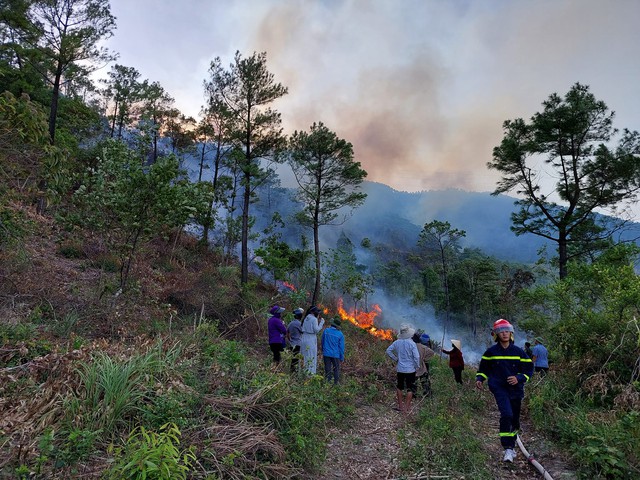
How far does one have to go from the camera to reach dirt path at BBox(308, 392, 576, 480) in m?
4.39

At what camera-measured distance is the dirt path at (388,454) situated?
439 centimetres

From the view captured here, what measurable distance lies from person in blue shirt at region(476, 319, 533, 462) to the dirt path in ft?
1.42

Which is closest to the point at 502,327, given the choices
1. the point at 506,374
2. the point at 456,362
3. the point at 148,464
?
the point at 506,374

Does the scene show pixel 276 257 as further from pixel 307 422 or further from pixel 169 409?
pixel 169 409

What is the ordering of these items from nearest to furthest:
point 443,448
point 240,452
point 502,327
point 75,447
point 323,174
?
1. point 75,447
2. point 240,452
3. point 443,448
4. point 502,327
5. point 323,174

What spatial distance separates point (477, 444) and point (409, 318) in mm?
46895

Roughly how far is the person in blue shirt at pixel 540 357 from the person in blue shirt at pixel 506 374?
591 centimetres

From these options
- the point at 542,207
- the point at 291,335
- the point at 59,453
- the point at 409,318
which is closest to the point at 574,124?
the point at 542,207

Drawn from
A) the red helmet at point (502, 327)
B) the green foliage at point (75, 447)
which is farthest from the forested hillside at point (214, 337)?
the red helmet at point (502, 327)

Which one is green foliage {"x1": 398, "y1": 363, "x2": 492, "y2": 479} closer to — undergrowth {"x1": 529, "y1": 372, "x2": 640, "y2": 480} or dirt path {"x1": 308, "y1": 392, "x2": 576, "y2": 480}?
dirt path {"x1": 308, "y1": 392, "x2": 576, "y2": 480}

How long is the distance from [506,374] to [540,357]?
6.44 meters

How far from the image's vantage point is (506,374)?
5.14 meters

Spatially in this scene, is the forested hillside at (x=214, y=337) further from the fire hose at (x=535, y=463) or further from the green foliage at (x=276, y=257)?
the green foliage at (x=276, y=257)

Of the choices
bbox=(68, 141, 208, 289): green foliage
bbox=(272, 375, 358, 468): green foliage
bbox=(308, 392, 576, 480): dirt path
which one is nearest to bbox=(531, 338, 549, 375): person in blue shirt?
bbox=(308, 392, 576, 480): dirt path
